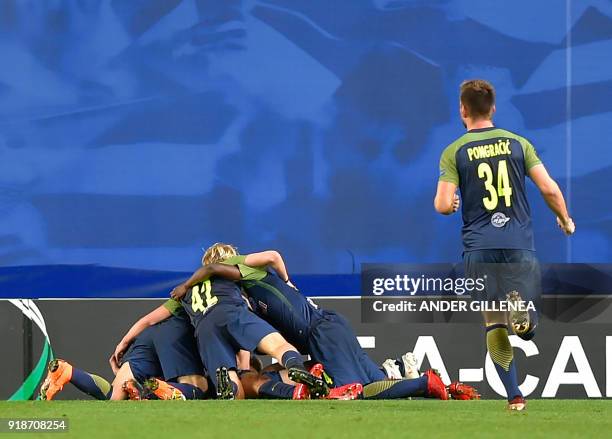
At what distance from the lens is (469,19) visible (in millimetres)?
8523

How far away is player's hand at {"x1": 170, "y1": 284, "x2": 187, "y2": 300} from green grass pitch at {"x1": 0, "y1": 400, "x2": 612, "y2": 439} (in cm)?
103

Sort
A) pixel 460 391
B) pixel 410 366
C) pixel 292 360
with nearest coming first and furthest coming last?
pixel 292 360 < pixel 460 391 < pixel 410 366

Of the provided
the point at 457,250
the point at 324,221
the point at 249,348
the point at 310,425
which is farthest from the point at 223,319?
the point at 310,425

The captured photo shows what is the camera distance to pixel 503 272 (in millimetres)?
5805

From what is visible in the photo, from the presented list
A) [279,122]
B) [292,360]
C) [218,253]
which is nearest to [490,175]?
[292,360]

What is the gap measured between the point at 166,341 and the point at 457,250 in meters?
1.89

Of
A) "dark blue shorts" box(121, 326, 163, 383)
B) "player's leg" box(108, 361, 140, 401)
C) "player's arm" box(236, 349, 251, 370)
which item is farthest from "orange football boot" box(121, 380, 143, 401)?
"player's arm" box(236, 349, 251, 370)

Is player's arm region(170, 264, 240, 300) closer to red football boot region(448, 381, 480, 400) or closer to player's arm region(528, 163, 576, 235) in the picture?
red football boot region(448, 381, 480, 400)

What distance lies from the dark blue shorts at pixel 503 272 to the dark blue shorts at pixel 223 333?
71.9 inches

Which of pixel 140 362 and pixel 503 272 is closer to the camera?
pixel 503 272

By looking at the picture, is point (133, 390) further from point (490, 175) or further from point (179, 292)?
point (490, 175)

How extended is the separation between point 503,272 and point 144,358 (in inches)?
112

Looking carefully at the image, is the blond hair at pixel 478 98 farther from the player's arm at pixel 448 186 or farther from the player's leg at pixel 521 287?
the player's leg at pixel 521 287

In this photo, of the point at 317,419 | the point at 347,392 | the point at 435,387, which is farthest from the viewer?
the point at 435,387
